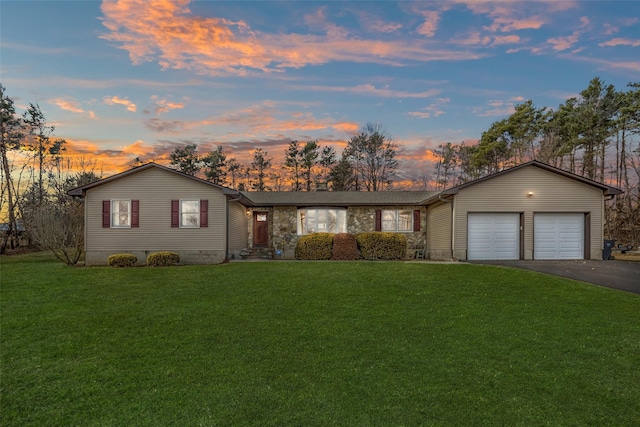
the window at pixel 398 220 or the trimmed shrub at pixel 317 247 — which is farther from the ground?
the window at pixel 398 220

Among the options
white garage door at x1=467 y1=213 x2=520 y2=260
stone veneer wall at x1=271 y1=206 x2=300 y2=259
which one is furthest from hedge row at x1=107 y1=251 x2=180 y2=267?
white garage door at x1=467 y1=213 x2=520 y2=260

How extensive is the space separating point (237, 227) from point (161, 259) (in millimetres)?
4281

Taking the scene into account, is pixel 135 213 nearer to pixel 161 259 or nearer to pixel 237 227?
pixel 161 259

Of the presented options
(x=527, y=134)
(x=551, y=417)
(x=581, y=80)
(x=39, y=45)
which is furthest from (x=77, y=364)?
(x=527, y=134)

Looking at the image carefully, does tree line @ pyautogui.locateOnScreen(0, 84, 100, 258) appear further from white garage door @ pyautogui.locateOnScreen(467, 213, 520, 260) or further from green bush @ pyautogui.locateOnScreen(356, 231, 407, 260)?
white garage door @ pyautogui.locateOnScreen(467, 213, 520, 260)

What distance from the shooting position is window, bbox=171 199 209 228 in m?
16.4

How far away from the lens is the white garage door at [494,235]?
1642 cm

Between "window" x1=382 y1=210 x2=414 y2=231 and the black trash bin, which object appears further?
"window" x1=382 y1=210 x2=414 y2=231

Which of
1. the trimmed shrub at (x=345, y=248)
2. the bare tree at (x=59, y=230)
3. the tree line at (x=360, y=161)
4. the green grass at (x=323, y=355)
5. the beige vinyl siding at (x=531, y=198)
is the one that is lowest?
the green grass at (x=323, y=355)

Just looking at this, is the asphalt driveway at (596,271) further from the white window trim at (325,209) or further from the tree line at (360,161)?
the tree line at (360,161)

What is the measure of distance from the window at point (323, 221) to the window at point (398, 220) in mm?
2250

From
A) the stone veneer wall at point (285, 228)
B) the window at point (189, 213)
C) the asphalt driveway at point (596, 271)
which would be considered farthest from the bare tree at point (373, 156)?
the window at point (189, 213)

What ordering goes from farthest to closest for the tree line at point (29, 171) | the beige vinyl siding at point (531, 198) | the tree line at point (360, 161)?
1. the tree line at point (29, 171)
2. the tree line at point (360, 161)
3. the beige vinyl siding at point (531, 198)

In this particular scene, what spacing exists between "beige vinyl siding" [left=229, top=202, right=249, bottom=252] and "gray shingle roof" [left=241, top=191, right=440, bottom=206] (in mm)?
912
